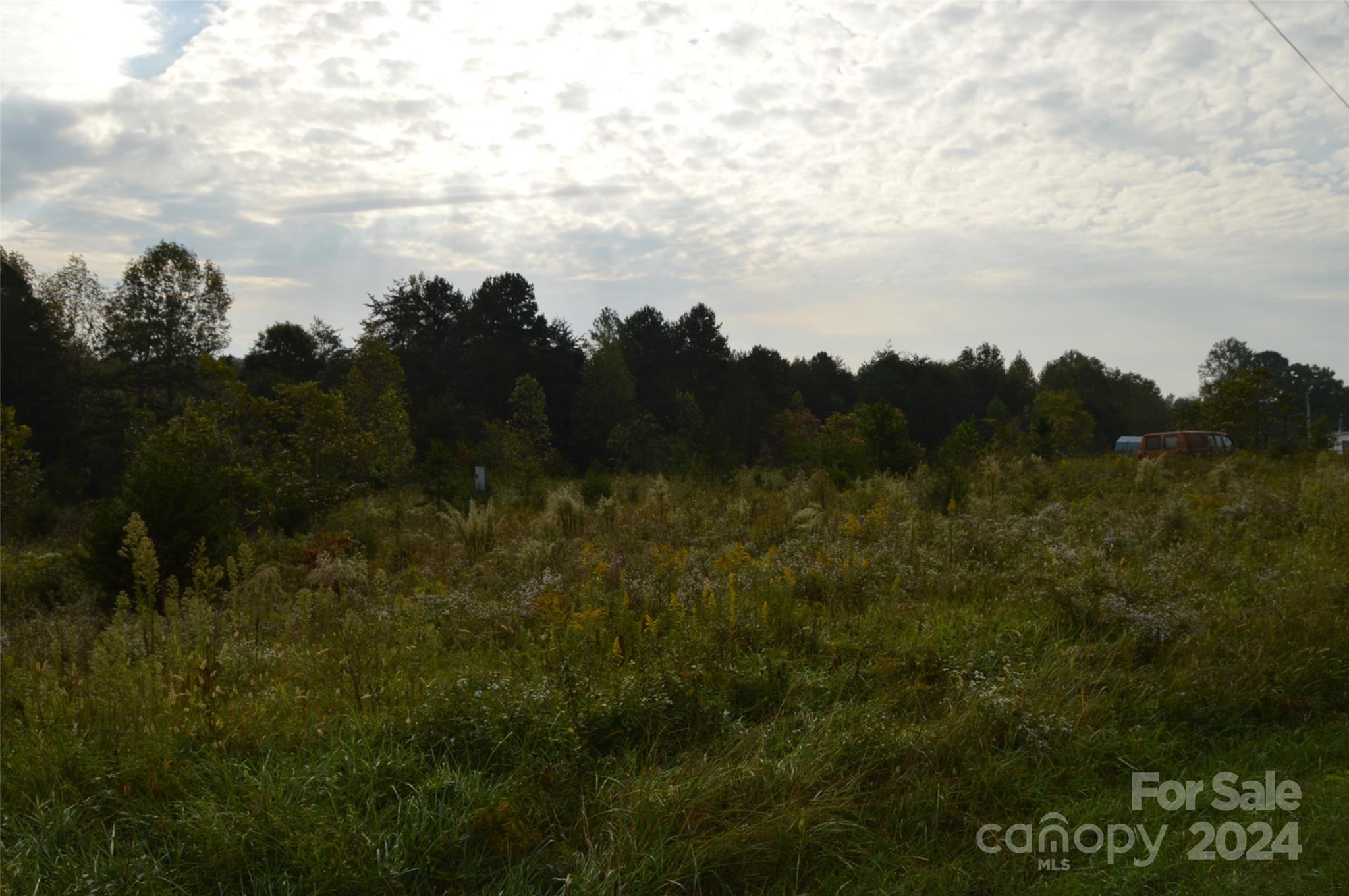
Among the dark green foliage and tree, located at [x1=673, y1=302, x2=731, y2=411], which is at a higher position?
tree, located at [x1=673, y1=302, x2=731, y2=411]

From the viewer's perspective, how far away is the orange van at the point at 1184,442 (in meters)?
23.2

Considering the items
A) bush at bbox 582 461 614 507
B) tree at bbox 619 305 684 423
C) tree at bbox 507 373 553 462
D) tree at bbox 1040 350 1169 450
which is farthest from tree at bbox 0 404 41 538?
tree at bbox 1040 350 1169 450

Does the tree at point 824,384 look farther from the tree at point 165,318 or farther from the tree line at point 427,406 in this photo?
the tree at point 165,318

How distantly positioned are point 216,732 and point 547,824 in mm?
1535

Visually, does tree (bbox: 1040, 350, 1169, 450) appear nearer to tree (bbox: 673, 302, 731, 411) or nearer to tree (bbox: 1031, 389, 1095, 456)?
tree (bbox: 1031, 389, 1095, 456)

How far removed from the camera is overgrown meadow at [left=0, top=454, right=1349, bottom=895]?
3.12m

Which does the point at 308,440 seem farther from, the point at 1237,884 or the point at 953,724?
the point at 1237,884

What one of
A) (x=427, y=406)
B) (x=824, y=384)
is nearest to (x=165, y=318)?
(x=427, y=406)

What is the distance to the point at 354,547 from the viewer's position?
1143 cm

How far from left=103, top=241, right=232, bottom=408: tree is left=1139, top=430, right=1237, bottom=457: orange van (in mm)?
31075

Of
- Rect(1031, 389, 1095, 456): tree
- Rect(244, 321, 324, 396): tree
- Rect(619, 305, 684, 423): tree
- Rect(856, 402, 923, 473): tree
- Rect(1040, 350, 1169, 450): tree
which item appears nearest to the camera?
Rect(856, 402, 923, 473): tree

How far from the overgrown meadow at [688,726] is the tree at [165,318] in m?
26.0

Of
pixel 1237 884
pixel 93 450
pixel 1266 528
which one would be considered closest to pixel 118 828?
pixel 1237 884

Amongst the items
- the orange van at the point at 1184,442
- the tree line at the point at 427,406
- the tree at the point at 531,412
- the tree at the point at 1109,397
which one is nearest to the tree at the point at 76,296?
the tree line at the point at 427,406
